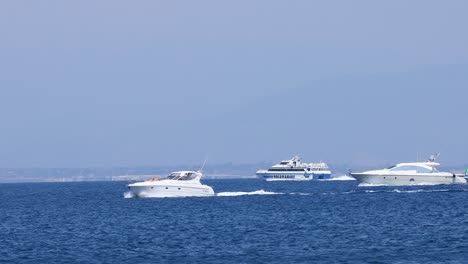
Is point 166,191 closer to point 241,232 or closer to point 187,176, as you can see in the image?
point 187,176

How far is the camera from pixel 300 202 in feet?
347

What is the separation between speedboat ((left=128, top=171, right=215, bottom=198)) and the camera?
108438mm

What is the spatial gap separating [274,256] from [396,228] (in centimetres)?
1741

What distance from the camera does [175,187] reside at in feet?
356

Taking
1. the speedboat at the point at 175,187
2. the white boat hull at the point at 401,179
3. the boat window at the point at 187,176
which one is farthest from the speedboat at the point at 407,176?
the boat window at the point at 187,176

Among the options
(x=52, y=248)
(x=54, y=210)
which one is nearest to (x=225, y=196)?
(x=54, y=210)

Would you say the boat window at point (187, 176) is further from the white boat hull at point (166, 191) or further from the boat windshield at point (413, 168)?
the boat windshield at point (413, 168)

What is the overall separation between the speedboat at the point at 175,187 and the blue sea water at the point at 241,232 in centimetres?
336

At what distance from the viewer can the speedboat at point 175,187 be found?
108438 mm

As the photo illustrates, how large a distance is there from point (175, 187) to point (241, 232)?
4161cm

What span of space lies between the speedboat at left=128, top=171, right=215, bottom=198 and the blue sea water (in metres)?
3.36

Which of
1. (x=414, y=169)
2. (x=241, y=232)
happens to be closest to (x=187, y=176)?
(x=241, y=232)

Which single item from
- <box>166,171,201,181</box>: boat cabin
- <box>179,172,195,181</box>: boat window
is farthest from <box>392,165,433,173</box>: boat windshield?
<box>179,172,195,181</box>: boat window

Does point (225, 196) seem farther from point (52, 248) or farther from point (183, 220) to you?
point (52, 248)
